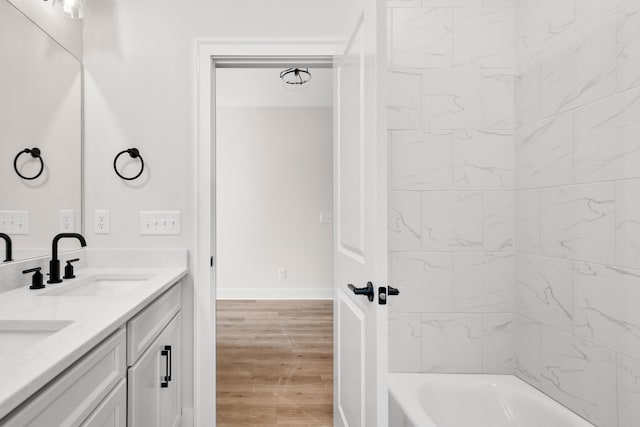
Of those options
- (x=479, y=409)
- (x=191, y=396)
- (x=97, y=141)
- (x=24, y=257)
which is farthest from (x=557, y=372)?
(x=97, y=141)

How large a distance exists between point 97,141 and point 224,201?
2894mm

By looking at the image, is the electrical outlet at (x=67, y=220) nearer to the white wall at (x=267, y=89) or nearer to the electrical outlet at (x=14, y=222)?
the electrical outlet at (x=14, y=222)

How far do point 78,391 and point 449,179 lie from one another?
5.00ft

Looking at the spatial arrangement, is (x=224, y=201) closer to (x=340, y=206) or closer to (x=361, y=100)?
(x=340, y=206)

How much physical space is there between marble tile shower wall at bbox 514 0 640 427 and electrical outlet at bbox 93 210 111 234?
1963mm

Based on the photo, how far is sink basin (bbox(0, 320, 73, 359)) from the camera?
98 centimetres

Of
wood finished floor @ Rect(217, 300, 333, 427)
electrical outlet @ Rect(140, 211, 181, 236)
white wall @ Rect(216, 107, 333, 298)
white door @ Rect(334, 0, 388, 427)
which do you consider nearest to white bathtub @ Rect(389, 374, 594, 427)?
white door @ Rect(334, 0, 388, 427)

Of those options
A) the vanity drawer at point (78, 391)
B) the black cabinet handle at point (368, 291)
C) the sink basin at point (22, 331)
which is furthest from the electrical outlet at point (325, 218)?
the sink basin at point (22, 331)

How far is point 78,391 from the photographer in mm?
873

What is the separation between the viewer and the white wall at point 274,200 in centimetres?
479

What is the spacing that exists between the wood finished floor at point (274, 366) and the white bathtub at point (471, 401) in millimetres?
693

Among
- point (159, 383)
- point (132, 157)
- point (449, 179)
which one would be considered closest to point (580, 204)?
point (449, 179)

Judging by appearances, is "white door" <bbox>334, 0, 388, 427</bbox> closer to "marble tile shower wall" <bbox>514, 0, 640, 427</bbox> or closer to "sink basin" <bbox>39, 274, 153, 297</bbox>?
"marble tile shower wall" <bbox>514, 0, 640, 427</bbox>

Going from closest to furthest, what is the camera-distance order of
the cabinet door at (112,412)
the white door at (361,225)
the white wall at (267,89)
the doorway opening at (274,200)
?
1. the cabinet door at (112,412)
2. the white door at (361,225)
3. the white wall at (267,89)
4. the doorway opening at (274,200)
